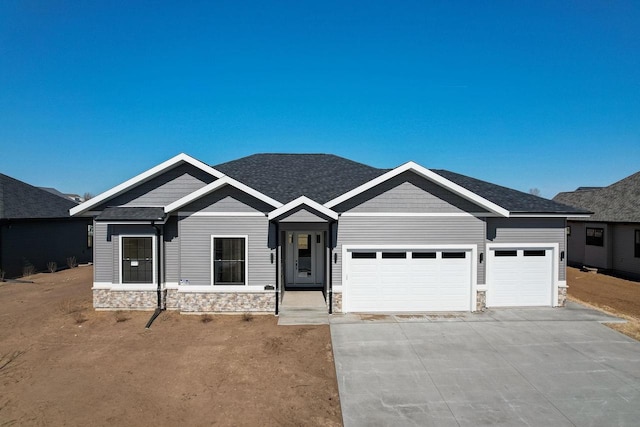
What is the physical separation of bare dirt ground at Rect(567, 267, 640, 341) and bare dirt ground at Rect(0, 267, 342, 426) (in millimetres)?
9934

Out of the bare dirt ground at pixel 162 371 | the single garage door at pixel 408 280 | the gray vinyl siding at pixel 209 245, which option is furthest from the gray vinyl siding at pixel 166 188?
the single garage door at pixel 408 280

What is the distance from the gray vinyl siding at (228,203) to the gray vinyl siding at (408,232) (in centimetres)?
292

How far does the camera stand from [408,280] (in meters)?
11.5

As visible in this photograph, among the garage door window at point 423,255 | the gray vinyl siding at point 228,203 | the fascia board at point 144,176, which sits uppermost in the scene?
the fascia board at point 144,176

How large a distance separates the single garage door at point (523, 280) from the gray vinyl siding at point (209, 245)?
826 centimetres

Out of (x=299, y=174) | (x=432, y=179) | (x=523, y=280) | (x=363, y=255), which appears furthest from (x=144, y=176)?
(x=523, y=280)

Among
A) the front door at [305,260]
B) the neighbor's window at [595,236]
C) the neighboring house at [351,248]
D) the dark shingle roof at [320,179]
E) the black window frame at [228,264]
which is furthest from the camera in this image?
the neighbor's window at [595,236]

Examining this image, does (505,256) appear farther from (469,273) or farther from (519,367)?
(519,367)

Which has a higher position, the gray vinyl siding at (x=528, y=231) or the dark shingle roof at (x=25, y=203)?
the dark shingle roof at (x=25, y=203)

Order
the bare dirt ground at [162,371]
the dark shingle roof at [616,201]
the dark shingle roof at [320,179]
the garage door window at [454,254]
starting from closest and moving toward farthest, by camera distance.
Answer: the bare dirt ground at [162,371] < the garage door window at [454,254] < the dark shingle roof at [320,179] < the dark shingle roof at [616,201]

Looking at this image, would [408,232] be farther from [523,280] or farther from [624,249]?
[624,249]

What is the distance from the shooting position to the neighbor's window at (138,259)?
11.8m

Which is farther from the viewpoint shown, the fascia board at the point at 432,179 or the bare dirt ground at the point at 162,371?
the fascia board at the point at 432,179

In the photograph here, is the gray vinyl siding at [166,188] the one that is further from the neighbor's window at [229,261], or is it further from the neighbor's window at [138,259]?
the neighbor's window at [229,261]
